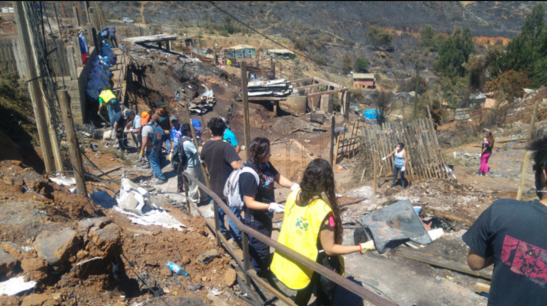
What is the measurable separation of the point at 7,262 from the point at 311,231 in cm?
211

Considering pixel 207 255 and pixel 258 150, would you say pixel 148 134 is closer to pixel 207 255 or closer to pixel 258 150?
pixel 207 255

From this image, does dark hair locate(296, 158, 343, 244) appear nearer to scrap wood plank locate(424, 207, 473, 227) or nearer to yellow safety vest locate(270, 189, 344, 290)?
yellow safety vest locate(270, 189, 344, 290)

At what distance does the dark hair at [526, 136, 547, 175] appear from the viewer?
182 cm

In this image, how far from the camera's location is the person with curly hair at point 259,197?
3100mm

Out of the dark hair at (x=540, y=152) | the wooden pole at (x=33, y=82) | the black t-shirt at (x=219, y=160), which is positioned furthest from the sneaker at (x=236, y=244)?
the wooden pole at (x=33, y=82)

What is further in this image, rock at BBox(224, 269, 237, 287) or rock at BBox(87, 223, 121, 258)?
rock at BBox(224, 269, 237, 287)

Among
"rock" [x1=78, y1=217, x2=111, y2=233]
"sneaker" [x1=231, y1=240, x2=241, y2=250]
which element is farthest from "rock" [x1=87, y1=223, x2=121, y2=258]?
"sneaker" [x1=231, y1=240, x2=241, y2=250]

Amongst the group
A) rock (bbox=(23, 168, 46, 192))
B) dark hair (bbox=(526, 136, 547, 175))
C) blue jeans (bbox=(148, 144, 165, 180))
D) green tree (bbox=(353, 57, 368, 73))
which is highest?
dark hair (bbox=(526, 136, 547, 175))

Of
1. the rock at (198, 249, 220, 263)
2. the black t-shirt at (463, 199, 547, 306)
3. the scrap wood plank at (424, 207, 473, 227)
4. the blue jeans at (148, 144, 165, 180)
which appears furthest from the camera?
the blue jeans at (148, 144, 165, 180)

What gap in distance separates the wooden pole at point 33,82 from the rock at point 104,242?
8.90ft

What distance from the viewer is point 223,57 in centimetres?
2458

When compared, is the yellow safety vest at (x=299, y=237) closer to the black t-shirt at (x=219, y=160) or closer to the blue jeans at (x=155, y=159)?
the black t-shirt at (x=219, y=160)

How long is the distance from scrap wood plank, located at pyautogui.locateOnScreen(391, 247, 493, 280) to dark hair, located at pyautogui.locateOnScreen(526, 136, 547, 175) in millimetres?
2666

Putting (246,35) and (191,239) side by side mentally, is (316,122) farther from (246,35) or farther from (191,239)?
(246,35)
